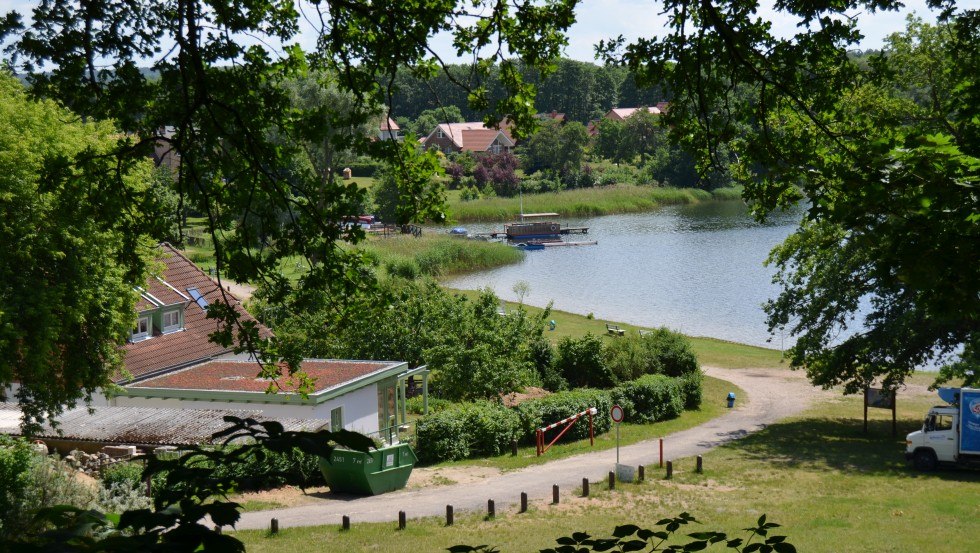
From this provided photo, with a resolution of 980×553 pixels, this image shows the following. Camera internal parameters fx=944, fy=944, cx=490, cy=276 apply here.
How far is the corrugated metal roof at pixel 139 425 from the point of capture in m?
20.0

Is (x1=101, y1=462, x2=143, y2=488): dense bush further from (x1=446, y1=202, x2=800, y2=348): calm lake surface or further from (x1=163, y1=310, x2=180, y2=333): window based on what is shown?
(x1=446, y1=202, x2=800, y2=348): calm lake surface

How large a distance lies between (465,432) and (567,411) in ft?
11.5

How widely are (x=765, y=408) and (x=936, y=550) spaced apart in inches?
592

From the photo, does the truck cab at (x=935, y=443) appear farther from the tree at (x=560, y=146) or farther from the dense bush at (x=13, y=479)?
the tree at (x=560, y=146)

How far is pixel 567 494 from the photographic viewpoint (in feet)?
65.2

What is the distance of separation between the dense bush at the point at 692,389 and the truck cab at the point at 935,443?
8.09 metres

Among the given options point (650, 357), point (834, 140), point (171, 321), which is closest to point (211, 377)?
point (171, 321)

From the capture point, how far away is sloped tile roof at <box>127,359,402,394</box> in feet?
74.1

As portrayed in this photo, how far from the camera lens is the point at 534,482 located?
2094 cm

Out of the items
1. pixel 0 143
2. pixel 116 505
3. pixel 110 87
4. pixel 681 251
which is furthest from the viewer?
pixel 681 251

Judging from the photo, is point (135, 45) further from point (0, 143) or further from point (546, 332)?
point (546, 332)

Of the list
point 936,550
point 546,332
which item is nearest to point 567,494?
point 936,550

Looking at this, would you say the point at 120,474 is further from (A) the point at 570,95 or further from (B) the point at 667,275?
(A) the point at 570,95

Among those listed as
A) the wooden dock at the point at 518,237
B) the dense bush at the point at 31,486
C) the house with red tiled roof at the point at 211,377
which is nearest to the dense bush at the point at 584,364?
the house with red tiled roof at the point at 211,377
